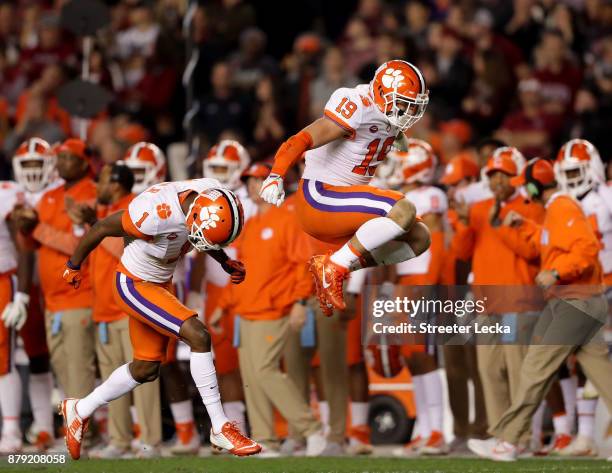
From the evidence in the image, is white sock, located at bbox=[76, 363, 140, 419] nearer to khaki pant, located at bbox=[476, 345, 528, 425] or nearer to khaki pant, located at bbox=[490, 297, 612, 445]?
khaki pant, located at bbox=[490, 297, 612, 445]

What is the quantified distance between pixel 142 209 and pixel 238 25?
8368 millimetres

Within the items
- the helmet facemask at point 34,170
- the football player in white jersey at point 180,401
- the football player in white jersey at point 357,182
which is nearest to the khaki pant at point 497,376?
the football player in white jersey at point 357,182

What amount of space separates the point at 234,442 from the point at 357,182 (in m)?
1.81

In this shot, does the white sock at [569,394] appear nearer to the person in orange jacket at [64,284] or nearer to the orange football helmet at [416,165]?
the orange football helmet at [416,165]

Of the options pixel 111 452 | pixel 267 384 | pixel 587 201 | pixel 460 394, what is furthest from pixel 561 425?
pixel 111 452

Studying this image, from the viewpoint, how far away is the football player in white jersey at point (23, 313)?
12.2m

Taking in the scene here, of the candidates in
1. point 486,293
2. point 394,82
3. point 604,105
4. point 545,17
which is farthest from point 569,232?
point 545,17

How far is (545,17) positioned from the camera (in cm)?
1670

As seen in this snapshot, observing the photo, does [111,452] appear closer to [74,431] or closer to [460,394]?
[74,431]

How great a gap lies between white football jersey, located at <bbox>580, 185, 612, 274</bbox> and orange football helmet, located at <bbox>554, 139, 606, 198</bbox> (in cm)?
26

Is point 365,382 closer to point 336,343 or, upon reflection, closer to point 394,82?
point 336,343

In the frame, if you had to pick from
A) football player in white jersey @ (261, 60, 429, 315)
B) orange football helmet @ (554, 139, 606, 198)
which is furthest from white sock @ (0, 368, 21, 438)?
orange football helmet @ (554, 139, 606, 198)

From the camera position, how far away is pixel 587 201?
1198cm

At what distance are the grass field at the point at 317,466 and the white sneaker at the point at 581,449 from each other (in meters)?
0.41
